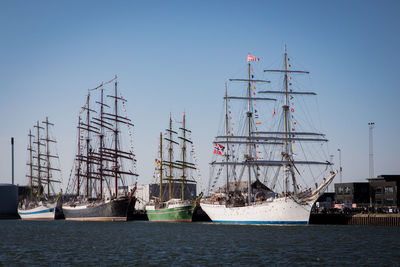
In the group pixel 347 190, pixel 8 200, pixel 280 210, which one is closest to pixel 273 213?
pixel 280 210

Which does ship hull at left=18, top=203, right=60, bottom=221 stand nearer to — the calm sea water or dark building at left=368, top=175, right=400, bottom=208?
dark building at left=368, top=175, right=400, bottom=208

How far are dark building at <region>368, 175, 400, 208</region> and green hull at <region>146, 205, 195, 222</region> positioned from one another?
1626 inches

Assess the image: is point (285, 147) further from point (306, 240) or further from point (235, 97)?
point (306, 240)

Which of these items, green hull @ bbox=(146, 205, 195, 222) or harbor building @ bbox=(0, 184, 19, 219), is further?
harbor building @ bbox=(0, 184, 19, 219)

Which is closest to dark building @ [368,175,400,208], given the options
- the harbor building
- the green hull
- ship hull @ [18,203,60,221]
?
the green hull

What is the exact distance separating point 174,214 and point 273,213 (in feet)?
105

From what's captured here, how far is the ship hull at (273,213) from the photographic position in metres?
80.3

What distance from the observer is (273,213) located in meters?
82.9

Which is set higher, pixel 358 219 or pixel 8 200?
pixel 8 200

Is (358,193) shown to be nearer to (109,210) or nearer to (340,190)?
(340,190)

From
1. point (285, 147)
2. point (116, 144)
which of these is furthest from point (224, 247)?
point (116, 144)

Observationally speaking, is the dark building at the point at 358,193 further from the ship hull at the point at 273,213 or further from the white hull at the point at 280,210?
the white hull at the point at 280,210

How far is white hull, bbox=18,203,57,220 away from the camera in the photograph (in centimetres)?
14275

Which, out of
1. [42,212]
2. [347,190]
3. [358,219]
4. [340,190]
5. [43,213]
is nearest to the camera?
[358,219]
